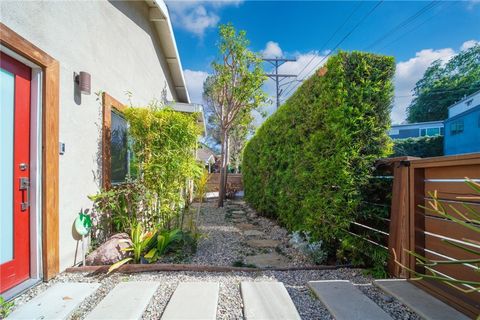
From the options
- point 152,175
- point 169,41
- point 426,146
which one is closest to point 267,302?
point 152,175

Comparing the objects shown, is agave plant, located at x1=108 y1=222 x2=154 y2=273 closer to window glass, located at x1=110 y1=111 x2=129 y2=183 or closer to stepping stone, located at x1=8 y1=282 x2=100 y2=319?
stepping stone, located at x1=8 y1=282 x2=100 y2=319

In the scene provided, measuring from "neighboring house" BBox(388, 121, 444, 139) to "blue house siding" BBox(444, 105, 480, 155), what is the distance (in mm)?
7669

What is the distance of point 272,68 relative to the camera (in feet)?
70.2

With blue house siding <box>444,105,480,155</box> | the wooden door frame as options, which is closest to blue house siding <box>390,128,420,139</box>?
blue house siding <box>444,105,480,155</box>

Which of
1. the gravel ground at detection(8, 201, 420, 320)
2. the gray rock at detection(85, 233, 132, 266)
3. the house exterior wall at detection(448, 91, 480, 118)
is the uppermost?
the house exterior wall at detection(448, 91, 480, 118)

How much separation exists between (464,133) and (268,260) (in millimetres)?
20638

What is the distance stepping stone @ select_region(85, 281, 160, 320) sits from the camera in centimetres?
233

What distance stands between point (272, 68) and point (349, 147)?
19.3 meters

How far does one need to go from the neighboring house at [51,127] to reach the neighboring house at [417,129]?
2944 cm

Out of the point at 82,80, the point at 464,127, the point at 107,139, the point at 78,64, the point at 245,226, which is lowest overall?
the point at 245,226

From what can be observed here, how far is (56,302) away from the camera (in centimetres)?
253

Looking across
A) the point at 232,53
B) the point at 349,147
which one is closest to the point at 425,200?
the point at 349,147

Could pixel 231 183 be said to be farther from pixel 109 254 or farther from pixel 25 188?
pixel 25 188

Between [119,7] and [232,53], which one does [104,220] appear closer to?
[119,7]
